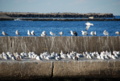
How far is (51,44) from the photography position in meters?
9.01

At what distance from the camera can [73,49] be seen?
9.09 metres

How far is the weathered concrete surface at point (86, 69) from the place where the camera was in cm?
740

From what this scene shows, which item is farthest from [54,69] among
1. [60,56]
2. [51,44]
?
[51,44]

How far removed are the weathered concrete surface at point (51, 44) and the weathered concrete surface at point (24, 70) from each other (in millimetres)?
1610

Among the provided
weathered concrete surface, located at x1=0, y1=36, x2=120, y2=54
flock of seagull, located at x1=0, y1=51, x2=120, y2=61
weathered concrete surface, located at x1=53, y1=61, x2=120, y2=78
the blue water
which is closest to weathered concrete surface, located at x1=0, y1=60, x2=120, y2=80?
weathered concrete surface, located at x1=53, y1=61, x2=120, y2=78

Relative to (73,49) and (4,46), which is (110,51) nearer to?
(73,49)

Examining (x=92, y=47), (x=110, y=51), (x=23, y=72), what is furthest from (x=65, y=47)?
(x=23, y=72)

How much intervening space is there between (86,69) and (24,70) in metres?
1.60

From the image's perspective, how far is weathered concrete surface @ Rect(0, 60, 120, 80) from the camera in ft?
24.1

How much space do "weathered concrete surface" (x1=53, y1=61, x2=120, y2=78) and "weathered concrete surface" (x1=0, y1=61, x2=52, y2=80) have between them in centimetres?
26

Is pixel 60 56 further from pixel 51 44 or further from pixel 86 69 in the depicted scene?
pixel 86 69

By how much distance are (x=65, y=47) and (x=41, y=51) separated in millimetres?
769

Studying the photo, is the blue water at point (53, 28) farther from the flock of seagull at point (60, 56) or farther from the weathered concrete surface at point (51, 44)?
the flock of seagull at point (60, 56)

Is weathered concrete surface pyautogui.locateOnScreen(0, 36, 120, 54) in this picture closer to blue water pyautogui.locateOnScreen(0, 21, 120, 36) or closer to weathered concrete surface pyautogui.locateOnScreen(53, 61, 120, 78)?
weathered concrete surface pyautogui.locateOnScreen(53, 61, 120, 78)
